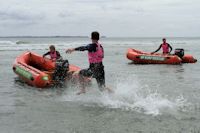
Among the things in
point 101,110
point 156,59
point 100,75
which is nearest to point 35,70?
point 100,75

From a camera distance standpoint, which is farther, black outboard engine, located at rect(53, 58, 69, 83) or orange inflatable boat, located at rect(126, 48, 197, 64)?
orange inflatable boat, located at rect(126, 48, 197, 64)

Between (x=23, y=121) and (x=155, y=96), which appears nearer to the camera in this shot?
(x=23, y=121)

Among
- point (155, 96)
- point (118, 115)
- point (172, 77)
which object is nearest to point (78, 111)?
point (118, 115)

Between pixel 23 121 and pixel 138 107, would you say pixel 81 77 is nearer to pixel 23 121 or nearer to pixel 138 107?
pixel 138 107

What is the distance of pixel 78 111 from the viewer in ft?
24.9

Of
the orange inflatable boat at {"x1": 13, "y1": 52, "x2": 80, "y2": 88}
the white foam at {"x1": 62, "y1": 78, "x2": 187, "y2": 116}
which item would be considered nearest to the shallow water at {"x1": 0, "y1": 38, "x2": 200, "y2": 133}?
the white foam at {"x1": 62, "y1": 78, "x2": 187, "y2": 116}

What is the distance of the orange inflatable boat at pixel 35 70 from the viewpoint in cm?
1054

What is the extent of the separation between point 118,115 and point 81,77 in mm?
1875

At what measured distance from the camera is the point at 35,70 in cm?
1125

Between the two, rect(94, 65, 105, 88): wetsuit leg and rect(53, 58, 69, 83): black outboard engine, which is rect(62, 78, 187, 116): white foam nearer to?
rect(94, 65, 105, 88): wetsuit leg

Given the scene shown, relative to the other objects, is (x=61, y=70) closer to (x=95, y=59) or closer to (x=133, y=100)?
(x=95, y=59)

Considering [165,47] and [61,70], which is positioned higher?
[61,70]

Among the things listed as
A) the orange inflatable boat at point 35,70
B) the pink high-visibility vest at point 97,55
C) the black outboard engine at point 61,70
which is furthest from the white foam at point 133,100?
the orange inflatable boat at point 35,70

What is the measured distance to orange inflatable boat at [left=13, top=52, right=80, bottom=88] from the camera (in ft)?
34.6
